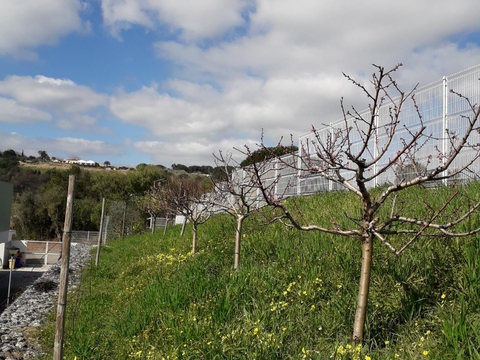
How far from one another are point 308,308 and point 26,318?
9.71m

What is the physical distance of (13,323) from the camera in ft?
39.9

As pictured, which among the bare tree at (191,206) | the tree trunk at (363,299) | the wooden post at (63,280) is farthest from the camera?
the bare tree at (191,206)

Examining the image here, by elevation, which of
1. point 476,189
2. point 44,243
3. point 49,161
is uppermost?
point 49,161

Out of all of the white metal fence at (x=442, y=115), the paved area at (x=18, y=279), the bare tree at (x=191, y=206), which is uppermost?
the white metal fence at (x=442, y=115)

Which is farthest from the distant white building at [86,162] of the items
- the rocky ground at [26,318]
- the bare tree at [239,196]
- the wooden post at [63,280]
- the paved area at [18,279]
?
the wooden post at [63,280]

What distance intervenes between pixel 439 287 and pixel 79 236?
148ft

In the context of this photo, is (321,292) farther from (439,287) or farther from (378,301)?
(439,287)

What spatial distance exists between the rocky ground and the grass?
72.5 inches

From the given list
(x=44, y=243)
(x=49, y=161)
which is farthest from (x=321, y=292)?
(x=49, y=161)

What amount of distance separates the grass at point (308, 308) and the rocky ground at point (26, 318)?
184cm

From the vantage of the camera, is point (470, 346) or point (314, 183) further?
point (314, 183)

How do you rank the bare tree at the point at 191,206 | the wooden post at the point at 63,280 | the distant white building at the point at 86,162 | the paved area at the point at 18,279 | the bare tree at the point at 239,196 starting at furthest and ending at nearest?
the distant white building at the point at 86,162 → the paved area at the point at 18,279 → the bare tree at the point at 191,206 → the bare tree at the point at 239,196 → the wooden post at the point at 63,280

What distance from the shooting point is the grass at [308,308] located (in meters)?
4.45

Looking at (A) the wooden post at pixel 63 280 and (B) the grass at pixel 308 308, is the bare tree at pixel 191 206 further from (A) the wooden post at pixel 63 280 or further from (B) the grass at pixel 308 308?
(A) the wooden post at pixel 63 280
